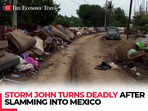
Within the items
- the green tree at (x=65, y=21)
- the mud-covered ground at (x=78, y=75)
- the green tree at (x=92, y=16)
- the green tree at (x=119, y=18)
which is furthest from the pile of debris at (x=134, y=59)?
the green tree at (x=119, y=18)

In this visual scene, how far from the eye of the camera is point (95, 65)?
11219 mm

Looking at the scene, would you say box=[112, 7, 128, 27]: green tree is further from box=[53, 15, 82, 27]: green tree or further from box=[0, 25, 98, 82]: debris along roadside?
box=[0, 25, 98, 82]: debris along roadside

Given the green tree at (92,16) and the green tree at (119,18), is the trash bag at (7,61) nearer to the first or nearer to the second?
the green tree at (92,16)

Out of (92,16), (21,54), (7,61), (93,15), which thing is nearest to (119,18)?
(93,15)

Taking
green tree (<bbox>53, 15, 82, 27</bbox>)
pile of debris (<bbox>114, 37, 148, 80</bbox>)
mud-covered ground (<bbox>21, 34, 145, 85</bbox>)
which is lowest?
mud-covered ground (<bbox>21, 34, 145, 85</bbox>)

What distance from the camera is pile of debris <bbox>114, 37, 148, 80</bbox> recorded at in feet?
31.9

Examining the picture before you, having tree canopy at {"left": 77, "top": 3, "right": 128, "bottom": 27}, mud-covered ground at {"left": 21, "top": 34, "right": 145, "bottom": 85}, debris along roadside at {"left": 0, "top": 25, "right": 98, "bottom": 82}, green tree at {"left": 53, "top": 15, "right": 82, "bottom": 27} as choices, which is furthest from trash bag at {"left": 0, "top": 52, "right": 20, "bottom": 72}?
tree canopy at {"left": 77, "top": 3, "right": 128, "bottom": 27}

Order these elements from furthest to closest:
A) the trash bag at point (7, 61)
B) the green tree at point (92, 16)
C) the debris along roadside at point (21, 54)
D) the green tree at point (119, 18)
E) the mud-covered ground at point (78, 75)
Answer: the green tree at point (119, 18)
the green tree at point (92, 16)
the debris along roadside at point (21, 54)
the mud-covered ground at point (78, 75)
the trash bag at point (7, 61)

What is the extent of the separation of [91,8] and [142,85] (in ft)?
198

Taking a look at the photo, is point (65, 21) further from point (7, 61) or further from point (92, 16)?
point (7, 61)

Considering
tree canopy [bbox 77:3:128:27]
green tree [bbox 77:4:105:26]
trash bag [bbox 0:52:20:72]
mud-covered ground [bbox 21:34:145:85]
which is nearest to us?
trash bag [bbox 0:52:20:72]

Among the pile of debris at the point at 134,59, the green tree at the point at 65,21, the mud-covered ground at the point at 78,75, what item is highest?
the green tree at the point at 65,21

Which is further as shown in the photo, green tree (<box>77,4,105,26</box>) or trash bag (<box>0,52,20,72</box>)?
green tree (<box>77,4,105,26</box>)

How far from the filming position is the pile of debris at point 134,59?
383 inches
